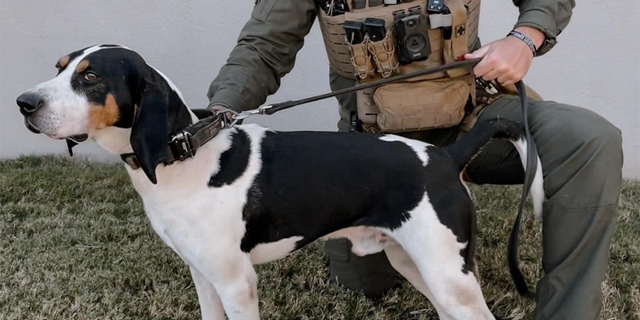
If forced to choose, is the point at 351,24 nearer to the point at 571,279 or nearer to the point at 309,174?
the point at 309,174

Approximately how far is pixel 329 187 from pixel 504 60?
0.85 meters

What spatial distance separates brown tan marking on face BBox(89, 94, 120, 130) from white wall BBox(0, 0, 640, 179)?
304cm

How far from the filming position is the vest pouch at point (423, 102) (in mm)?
2664

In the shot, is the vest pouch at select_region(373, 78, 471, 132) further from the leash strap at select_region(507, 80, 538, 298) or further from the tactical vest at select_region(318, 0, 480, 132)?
the leash strap at select_region(507, 80, 538, 298)

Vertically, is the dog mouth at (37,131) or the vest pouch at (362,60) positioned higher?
the dog mouth at (37,131)

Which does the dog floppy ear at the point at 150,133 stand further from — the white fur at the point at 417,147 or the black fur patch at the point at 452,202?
the black fur patch at the point at 452,202

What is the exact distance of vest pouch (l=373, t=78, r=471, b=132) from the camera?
105 inches

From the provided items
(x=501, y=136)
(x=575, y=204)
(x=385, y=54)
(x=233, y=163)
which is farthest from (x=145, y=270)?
(x=575, y=204)

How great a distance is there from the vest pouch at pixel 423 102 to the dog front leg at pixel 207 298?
1.00m

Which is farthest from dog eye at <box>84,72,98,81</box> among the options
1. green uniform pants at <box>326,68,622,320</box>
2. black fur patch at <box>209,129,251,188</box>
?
green uniform pants at <box>326,68,622,320</box>

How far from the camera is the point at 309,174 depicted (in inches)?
87.5

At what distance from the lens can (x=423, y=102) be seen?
2672 mm

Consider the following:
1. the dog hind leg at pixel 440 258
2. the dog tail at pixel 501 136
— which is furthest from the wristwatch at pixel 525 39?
the dog hind leg at pixel 440 258

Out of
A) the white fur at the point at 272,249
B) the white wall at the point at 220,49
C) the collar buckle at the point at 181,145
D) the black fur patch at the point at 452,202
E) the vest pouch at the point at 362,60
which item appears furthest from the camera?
→ the white wall at the point at 220,49
